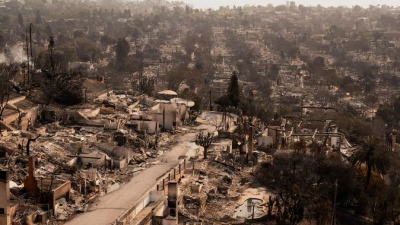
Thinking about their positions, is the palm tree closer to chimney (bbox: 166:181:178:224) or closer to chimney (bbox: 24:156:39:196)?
chimney (bbox: 166:181:178:224)

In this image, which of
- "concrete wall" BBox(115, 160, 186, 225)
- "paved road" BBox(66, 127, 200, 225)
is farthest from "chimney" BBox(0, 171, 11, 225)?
"concrete wall" BBox(115, 160, 186, 225)

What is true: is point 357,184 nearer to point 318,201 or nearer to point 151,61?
point 318,201

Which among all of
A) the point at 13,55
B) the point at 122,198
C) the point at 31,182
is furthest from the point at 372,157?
the point at 13,55

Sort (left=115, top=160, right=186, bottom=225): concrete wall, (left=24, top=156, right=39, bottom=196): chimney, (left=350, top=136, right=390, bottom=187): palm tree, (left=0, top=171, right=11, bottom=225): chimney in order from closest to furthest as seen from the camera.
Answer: (left=0, top=171, right=11, bottom=225): chimney, (left=115, top=160, right=186, bottom=225): concrete wall, (left=24, top=156, right=39, bottom=196): chimney, (left=350, top=136, right=390, bottom=187): palm tree

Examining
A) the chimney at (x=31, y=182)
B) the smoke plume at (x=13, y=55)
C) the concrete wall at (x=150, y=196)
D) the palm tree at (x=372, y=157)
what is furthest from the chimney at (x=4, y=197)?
the smoke plume at (x=13, y=55)

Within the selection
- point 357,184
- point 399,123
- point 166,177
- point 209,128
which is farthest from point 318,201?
point 399,123

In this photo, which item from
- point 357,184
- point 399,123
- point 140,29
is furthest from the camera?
point 140,29
